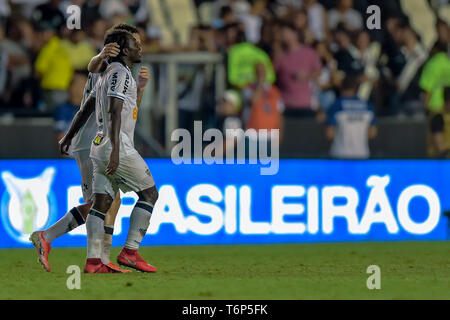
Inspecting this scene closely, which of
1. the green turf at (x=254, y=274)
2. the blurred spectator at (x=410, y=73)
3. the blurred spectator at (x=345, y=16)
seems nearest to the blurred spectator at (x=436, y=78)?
the blurred spectator at (x=410, y=73)

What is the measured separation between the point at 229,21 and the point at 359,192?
454 centimetres

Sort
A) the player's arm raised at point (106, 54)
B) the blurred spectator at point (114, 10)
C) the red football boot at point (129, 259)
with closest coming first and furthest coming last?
the player's arm raised at point (106, 54) → the red football boot at point (129, 259) → the blurred spectator at point (114, 10)

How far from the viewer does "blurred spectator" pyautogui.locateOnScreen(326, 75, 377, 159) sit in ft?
52.8

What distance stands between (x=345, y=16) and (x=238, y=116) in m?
3.61

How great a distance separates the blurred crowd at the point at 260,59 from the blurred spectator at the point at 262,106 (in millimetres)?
14

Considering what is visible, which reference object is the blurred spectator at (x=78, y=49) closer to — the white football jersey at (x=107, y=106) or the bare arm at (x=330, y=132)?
the bare arm at (x=330, y=132)

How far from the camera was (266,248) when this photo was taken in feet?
45.4

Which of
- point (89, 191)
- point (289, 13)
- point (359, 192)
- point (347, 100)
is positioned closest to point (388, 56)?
point (289, 13)

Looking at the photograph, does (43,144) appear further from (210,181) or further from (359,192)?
(359,192)

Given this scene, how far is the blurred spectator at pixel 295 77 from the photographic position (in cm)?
1727

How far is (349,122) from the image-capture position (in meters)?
16.1

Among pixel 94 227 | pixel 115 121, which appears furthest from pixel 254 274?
pixel 115 121

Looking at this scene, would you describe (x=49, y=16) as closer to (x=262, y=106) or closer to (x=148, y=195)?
(x=262, y=106)

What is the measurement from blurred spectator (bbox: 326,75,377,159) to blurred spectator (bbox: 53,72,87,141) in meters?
3.38
